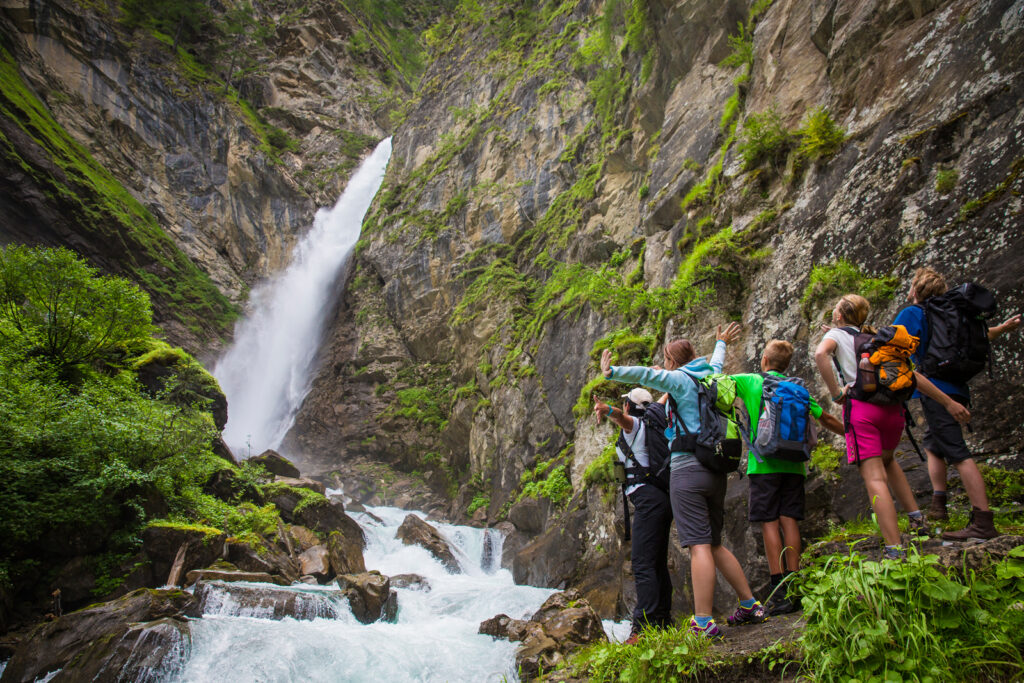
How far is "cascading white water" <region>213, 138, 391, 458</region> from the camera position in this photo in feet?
84.4

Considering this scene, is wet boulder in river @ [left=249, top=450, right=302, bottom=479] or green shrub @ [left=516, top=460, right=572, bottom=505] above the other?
wet boulder in river @ [left=249, top=450, right=302, bottom=479]

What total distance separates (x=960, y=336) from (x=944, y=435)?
63 cm

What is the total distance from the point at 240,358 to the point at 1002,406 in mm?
30750

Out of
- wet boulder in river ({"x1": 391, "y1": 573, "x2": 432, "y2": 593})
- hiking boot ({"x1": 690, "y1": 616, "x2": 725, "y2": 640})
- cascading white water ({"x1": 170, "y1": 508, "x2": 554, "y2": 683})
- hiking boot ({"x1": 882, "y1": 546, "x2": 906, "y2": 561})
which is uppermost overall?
hiking boot ({"x1": 882, "y1": 546, "x2": 906, "y2": 561})

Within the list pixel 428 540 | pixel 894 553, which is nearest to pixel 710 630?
pixel 894 553

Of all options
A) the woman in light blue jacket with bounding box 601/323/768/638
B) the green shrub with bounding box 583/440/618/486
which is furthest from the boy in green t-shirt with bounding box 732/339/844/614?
the green shrub with bounding box 583/440/618/486

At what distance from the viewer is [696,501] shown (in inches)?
118

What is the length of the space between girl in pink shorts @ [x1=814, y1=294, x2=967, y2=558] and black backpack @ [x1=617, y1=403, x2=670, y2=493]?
1110mm

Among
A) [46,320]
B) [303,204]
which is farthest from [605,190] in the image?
[303,204]

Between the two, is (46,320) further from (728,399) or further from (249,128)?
(249,128)

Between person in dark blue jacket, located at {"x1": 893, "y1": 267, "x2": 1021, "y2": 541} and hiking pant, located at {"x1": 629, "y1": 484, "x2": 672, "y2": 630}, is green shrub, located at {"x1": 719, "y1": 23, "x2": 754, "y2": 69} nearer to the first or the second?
person in dark blue jacket, located at {"x1": 893, "y1": 267, "x2": 1021, "y2": 541}

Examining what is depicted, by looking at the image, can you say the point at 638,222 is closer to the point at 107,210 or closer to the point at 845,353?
the point at 845,353

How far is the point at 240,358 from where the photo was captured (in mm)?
27672

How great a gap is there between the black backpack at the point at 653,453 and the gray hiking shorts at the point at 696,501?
1.00 feet
